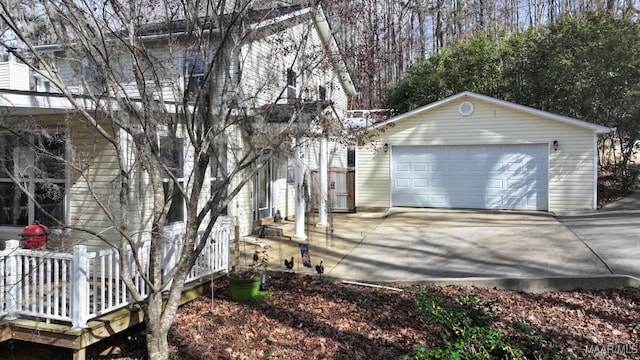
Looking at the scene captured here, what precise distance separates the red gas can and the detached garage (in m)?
9.50

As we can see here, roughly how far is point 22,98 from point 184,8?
226 centimetres

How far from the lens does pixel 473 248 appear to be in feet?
29.5

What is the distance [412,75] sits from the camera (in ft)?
67.7

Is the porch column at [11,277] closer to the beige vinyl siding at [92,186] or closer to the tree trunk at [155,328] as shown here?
the tree trunk at [155,328]

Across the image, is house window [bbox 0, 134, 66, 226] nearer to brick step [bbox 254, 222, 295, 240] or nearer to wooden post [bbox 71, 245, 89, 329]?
wooden post [bbox 71, 245, 89, 329]

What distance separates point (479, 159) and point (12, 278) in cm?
1278

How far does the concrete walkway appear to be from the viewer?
7.12 m

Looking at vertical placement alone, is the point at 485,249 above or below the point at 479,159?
below

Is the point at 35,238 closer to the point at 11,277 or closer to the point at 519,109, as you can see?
the point at 11,277

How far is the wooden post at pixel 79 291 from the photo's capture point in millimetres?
4766

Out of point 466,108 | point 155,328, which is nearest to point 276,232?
point 155,328

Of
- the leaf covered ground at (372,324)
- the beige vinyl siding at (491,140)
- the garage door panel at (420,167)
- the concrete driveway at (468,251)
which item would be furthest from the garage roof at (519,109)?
the leaf covered ground at (372,324)

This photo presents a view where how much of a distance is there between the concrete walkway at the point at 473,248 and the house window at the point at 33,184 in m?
3.64

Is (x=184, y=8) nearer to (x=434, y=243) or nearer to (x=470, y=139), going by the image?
(x=434, y=243)
